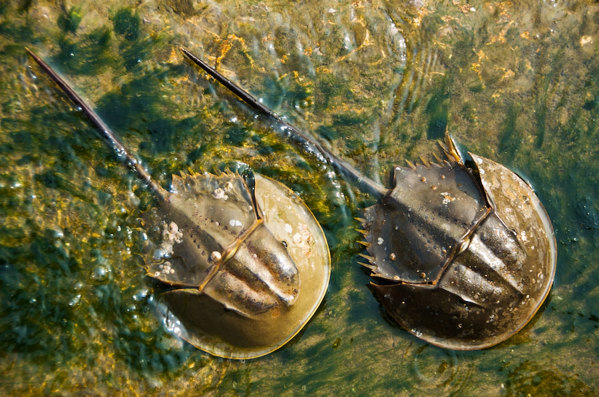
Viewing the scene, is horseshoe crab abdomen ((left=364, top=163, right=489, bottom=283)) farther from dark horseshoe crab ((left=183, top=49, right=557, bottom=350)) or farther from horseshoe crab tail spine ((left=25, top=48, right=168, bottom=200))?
horseshoe crab tail spine ((left=25, top=48, right=168, bottom=200))

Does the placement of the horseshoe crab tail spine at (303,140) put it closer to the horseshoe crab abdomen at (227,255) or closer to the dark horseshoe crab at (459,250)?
the dark horseshoe crab at (459,250)

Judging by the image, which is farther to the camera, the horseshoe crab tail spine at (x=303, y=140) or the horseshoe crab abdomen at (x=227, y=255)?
the horseshoe crab tail spine at (x=303, y=140)

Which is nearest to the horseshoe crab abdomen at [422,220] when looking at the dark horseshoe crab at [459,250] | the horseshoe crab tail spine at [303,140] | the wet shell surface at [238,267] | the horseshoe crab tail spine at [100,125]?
the dark horseshoe crab at [459,250]

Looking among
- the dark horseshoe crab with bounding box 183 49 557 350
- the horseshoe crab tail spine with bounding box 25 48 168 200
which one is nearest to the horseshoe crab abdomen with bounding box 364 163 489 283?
the dark horseshoe crab with bounding box 183 49 557 350

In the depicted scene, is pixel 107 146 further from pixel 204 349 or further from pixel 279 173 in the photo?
pixel 204 349

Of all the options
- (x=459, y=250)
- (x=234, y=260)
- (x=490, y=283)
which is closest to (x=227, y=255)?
(x=234, y=260)

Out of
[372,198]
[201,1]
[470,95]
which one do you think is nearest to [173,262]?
[372,198]

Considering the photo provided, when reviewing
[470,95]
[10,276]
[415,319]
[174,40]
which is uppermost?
[470,95]
